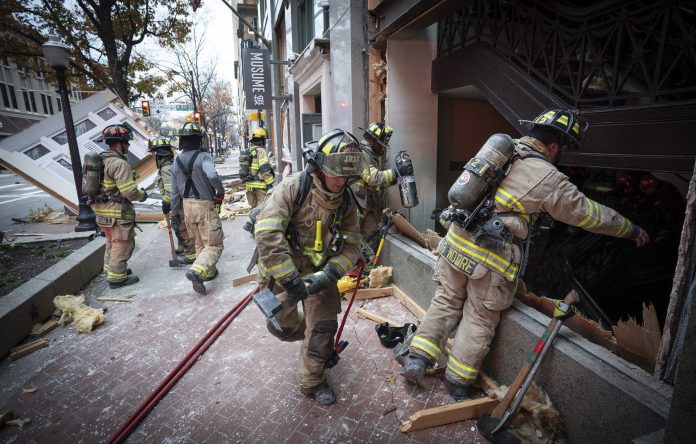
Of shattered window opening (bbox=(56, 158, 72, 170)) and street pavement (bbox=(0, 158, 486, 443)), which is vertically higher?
shattered window opening (bbox=(56, 158, 72, 170))

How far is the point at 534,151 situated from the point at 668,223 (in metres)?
2.73

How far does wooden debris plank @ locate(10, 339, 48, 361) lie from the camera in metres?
3.51

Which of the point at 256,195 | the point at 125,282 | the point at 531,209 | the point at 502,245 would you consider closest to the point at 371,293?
the point at 502,245

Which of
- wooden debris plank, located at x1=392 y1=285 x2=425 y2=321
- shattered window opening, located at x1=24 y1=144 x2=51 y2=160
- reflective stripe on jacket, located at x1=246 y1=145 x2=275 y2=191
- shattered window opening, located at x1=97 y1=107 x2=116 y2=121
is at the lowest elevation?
wooden debris plank, located at x1=392 y1=285 x2=425 y2=321

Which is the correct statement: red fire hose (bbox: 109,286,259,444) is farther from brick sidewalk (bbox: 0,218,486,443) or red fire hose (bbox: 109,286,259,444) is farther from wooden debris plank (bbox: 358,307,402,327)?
wooden debris plank (bbox: 358,307,402,327)

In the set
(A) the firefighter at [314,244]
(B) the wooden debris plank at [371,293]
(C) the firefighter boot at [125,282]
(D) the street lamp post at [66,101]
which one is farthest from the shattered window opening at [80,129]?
(A) the firefighter at [314,244]

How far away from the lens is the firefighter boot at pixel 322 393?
2.89 meters

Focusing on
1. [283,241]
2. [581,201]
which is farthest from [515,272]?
[283,241]

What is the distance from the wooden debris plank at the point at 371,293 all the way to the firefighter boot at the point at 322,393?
5.78ft

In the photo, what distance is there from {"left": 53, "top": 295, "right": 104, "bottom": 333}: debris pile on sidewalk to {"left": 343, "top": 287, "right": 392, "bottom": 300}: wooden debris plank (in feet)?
9.90

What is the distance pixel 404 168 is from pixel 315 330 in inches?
97.8

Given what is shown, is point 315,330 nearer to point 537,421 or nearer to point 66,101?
point 537,421

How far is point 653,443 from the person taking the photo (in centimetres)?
173

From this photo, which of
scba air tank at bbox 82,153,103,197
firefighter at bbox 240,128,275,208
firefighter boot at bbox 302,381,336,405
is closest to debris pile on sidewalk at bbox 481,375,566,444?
firefighter boot at bbox 302,381,336,405
